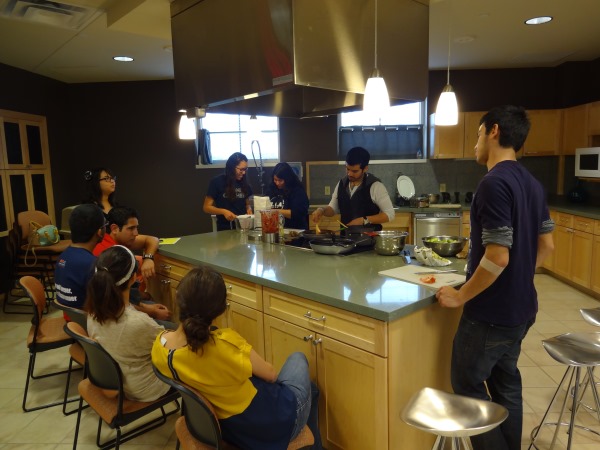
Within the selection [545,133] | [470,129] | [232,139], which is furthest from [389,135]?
[232,139]

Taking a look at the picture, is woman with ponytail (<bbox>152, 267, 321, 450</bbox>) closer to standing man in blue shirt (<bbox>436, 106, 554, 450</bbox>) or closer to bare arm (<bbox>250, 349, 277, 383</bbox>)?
bare arm (<bbox>250, 349, 277, 383</bbox>)

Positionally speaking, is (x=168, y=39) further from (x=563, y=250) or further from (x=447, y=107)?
(x=563, y=250)

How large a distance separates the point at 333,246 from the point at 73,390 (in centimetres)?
204

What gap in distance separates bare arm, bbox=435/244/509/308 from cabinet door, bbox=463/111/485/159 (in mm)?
4191

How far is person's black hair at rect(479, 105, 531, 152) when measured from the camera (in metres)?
1.70

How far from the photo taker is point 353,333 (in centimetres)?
181

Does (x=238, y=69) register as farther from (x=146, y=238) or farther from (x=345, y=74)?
(x=146, y=238)

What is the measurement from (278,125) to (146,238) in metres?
3.23

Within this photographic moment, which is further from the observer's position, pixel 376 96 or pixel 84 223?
pixel 84 223

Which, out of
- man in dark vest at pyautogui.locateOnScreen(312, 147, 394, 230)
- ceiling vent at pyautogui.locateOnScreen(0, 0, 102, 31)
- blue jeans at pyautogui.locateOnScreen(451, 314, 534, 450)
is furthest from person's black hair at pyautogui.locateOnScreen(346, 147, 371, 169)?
ceiling vent at pyautogui.locateOnScreen(0, 0, 102, 31)

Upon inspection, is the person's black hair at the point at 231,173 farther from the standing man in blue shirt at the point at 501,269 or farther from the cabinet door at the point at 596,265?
the cabinet door at the point at 596,265

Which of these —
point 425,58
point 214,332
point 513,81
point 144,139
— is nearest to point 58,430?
point 214,332

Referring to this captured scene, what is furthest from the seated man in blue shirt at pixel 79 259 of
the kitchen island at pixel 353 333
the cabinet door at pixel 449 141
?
the cabinet door at pixel 449 141

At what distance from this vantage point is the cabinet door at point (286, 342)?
79.1 inches
